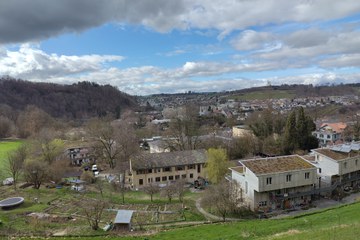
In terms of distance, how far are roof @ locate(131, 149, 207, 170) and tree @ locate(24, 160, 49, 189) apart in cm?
1222

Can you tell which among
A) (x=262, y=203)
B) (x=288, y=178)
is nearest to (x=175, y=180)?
(x=262, y=203)

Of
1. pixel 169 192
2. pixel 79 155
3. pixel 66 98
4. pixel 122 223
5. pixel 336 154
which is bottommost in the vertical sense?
pixel 79 155

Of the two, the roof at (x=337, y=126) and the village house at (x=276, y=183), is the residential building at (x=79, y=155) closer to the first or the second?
the village house at (x=276, y=183)

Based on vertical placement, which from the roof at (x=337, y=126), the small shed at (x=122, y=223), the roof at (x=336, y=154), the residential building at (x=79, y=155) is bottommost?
the residential building at (x=79, y=155)

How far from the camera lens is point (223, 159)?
132 ft

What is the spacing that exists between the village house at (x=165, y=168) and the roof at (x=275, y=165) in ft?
41.4

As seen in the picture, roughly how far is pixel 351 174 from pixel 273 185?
514 inches

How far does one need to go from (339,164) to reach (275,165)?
28.1 feet

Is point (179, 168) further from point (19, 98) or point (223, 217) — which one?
point (19, 98)

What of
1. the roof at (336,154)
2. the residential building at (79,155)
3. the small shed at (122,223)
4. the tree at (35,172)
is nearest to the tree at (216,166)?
the roof at (336,154)

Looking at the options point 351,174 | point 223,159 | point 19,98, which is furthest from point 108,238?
point 19,98

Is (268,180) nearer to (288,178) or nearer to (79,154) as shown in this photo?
(288,178)

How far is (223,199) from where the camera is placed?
29.9 metres

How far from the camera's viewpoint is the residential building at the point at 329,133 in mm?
67500
